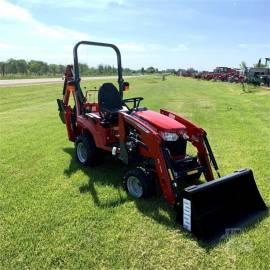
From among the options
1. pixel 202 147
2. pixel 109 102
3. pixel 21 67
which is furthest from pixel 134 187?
pixel 21 67

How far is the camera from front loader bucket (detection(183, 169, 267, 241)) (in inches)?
152

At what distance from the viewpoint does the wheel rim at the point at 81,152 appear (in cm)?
624

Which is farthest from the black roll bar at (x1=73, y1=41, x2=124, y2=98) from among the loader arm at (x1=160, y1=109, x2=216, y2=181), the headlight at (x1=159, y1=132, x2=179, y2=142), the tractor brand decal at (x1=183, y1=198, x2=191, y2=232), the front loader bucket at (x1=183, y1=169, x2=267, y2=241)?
the tractor brand decal at (x1=183, y1=198, x2=191, y2=232)

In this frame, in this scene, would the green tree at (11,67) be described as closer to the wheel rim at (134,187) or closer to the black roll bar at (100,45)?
the black roll bar at (100,45)

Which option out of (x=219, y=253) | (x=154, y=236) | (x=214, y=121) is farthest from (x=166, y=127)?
(x=214, y=121)

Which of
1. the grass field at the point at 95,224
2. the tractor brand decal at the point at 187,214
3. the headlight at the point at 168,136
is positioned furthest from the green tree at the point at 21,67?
the tractor brand decal at the point at 187,214

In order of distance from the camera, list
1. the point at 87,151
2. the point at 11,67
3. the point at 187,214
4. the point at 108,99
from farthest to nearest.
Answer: the point at 11,67
the point at 87,151
the point at 108,99
the point at 187,214

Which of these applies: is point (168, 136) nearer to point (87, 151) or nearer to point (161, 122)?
point (161, 122)

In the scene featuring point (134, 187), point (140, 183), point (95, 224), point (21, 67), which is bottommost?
point (21, 67)

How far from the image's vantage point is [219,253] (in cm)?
352

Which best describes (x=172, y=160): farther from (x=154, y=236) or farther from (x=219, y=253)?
(x=219, y=253)

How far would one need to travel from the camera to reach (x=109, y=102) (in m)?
5.94

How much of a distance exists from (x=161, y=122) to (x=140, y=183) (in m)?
0.85

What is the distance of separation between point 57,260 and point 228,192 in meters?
2.08
